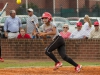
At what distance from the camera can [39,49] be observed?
697 inches

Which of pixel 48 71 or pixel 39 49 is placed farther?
pixel 39 49

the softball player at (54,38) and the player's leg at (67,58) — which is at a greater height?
the softball player at (54,38)

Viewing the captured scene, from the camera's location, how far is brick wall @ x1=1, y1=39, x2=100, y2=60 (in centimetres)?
1752

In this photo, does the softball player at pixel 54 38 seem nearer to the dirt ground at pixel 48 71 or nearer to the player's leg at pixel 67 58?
the player's leg at pixel 67 58

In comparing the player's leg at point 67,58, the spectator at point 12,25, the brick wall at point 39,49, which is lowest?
the brick wall at point 39,49

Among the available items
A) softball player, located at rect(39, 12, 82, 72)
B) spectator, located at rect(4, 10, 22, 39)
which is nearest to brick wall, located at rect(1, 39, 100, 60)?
spectator, located at rect(4, 10, 22, 39)

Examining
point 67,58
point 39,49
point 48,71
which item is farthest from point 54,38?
point 39,49

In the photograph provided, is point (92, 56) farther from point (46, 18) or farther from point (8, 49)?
point (46, 18)

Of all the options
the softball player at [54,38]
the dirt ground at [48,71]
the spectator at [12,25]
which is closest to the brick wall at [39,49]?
the spectator at [12,25]

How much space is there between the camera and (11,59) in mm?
17672

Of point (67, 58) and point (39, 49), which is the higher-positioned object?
point (67, 58)

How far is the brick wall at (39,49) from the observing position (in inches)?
690

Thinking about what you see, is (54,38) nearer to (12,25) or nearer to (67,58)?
(67,58)

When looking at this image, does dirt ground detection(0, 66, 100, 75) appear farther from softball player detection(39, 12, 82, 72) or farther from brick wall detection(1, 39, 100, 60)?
brick wall detection(1, 39, 100, 60)
